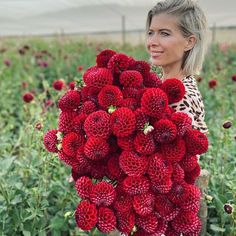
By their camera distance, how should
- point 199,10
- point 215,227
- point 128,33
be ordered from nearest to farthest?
point 199,10 → point 215,227 → point 128,33

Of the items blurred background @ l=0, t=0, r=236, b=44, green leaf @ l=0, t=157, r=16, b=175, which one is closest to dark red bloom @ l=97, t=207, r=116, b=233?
green leaf @ l=0, t=157, r=16, b=175

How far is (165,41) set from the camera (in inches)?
57.4

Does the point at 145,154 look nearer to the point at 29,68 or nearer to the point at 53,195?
the point at 53,195

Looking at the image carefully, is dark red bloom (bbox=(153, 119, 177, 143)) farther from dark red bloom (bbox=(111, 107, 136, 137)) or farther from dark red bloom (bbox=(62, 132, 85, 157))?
dark red bloom (bbox=(62, 132, 85, 157))

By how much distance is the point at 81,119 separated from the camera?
3.85 ft

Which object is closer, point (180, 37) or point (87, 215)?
point (87, 215)

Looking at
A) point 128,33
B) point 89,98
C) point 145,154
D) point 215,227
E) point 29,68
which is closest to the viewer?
point 145,154

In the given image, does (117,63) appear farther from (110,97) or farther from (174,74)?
(174,74)

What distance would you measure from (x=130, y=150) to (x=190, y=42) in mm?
562

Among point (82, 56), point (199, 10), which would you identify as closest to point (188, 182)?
point (199, 10)

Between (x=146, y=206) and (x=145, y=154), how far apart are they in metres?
0.12

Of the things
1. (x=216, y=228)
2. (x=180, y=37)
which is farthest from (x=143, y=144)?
(x=216, y=228)

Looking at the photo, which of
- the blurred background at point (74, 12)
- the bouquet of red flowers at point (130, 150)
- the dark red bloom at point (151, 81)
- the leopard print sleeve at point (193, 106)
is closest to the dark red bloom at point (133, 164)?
the bouquet of red flowers at point (130, 150)

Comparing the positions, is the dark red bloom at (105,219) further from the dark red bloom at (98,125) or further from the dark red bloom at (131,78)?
the dark red bloom at (131,78)
